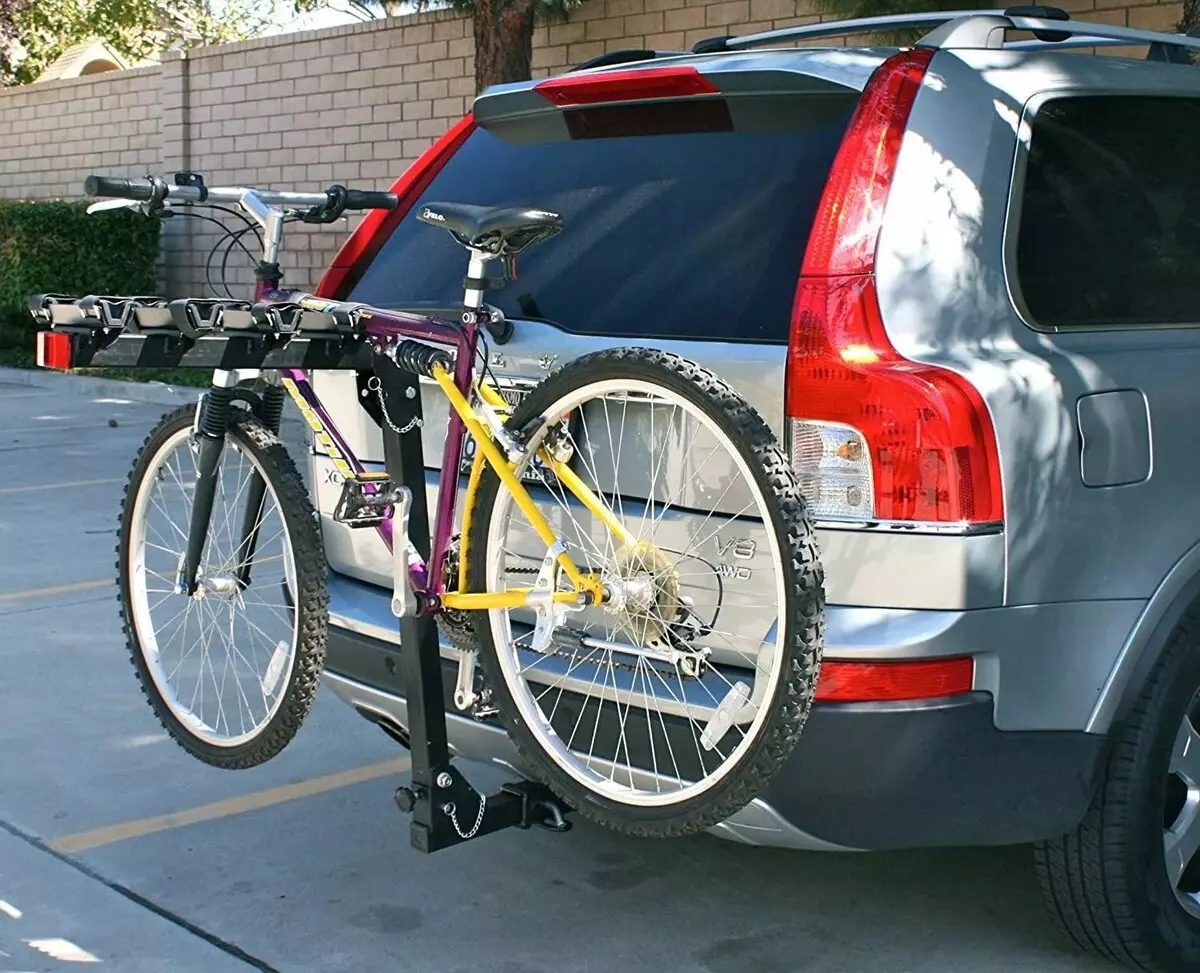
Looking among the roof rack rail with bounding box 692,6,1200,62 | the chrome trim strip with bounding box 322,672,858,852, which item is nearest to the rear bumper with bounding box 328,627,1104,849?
the chrome trim strip with bounding box 322,672,858,852

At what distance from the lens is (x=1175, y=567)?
10.2ft

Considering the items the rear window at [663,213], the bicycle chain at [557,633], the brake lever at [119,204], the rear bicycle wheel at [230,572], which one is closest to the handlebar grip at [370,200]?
the rear window at [663,213]

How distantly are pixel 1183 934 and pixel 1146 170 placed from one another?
157cm

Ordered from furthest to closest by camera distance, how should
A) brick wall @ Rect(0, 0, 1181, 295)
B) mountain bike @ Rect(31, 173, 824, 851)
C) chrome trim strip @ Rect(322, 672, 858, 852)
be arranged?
brick wall @ Rect(0, 0, 1181, 295)
chrome trim strip @ Rect(322, 672, 858, 852)
mountain bike @ Rect(31, 173, 824, 851)

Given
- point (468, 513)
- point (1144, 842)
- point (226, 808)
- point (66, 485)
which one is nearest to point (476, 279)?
point (468, 513)

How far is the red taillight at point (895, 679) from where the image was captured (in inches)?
111

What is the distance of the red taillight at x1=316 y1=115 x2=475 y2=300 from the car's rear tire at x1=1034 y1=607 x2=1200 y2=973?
2.12 meters

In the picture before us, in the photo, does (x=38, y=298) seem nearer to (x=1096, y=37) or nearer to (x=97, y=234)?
(x=1096, y=37)

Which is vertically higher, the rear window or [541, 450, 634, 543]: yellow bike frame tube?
the rear window

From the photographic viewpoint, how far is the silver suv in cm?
285

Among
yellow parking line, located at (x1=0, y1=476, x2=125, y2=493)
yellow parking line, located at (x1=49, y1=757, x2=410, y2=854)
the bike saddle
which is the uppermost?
the bike saddle

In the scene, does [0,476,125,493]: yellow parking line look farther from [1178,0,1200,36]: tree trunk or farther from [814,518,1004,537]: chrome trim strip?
[814,518,1004,537]: chrome trim strip

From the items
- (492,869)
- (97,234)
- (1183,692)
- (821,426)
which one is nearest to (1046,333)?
(821,426)

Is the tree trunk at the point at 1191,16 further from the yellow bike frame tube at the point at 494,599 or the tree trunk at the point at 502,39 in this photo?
the tree trunk at the point at 502,39
